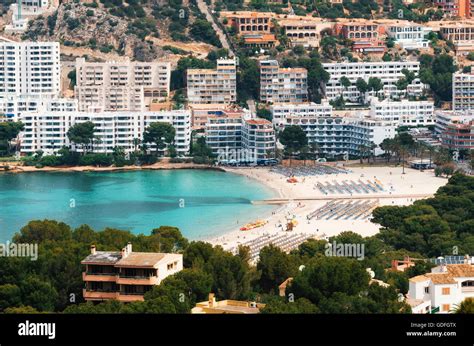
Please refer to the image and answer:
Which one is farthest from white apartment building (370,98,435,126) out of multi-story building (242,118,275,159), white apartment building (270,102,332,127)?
multi-story building (242,118,275,159)

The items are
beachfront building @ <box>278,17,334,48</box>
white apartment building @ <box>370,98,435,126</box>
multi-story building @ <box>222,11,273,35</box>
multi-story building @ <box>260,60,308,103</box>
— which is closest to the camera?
white apartment building @ <box>370,98,435,126</box>

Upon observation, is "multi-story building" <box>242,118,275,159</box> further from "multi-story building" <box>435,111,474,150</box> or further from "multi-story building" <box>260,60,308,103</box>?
"multi-story building" <box>435,111,474,150</box>

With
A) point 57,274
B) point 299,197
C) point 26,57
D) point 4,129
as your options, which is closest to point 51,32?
point 26,57

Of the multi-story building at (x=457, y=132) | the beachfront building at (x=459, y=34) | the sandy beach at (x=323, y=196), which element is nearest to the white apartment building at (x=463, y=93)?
the multi-story building at (x=457, y=132)

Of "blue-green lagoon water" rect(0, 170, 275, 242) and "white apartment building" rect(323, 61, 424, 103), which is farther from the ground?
"white apartment building" rect(323, 61, 424, 103)

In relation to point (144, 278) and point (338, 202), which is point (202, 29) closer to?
point (338, 202)

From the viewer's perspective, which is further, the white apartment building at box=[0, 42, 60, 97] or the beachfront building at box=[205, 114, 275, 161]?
the white apartment building at box=[0, 42, 60, 97]

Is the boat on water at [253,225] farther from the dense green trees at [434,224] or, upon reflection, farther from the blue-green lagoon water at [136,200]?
the dense green trees at [434,224]
